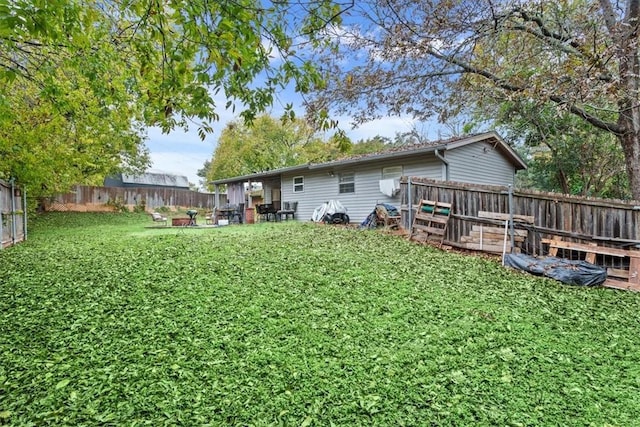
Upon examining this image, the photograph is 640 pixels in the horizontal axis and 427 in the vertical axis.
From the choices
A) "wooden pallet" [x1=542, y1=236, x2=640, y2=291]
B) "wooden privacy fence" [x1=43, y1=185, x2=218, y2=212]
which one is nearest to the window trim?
"wooden pallet" [x1=542, y1=236, x2=640, y2=291]

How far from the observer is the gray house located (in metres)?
10.2

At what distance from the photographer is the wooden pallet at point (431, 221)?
7680 millimetres

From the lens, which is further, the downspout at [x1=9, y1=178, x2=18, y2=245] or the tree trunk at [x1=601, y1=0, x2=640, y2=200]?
the downspout at [x1=9, y1=178, x2=18, y2=245]

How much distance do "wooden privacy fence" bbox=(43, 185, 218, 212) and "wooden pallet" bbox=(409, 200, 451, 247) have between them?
18.2 m

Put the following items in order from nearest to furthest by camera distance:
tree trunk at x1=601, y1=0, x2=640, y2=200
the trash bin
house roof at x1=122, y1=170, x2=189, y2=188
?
tree trunk at x1=601, y1=0, x2=640, y2=200
the trash bin
house roof at x1=122, y1=170, x2=189, y2=188

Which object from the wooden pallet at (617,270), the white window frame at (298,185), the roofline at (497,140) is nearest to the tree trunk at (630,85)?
A: the wooden pallet at (617,270)

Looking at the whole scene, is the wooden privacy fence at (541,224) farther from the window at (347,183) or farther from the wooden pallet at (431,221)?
the window at (347,183)

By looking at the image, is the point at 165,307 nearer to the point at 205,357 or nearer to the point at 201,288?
the point at 201,288

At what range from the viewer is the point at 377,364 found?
278 cm

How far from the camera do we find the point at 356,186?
12.4m

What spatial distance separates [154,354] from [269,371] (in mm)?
1004

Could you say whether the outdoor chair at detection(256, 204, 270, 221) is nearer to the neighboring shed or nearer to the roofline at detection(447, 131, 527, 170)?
the roofline at detection(447, 131, 527, 170)

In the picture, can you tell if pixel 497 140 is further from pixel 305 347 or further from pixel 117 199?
pixel 117 199

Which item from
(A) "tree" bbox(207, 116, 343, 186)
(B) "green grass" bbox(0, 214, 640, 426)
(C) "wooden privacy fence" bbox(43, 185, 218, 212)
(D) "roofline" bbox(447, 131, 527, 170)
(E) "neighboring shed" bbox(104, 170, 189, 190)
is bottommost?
(B) "green grass" bbox(0, 214, 640, 426)
